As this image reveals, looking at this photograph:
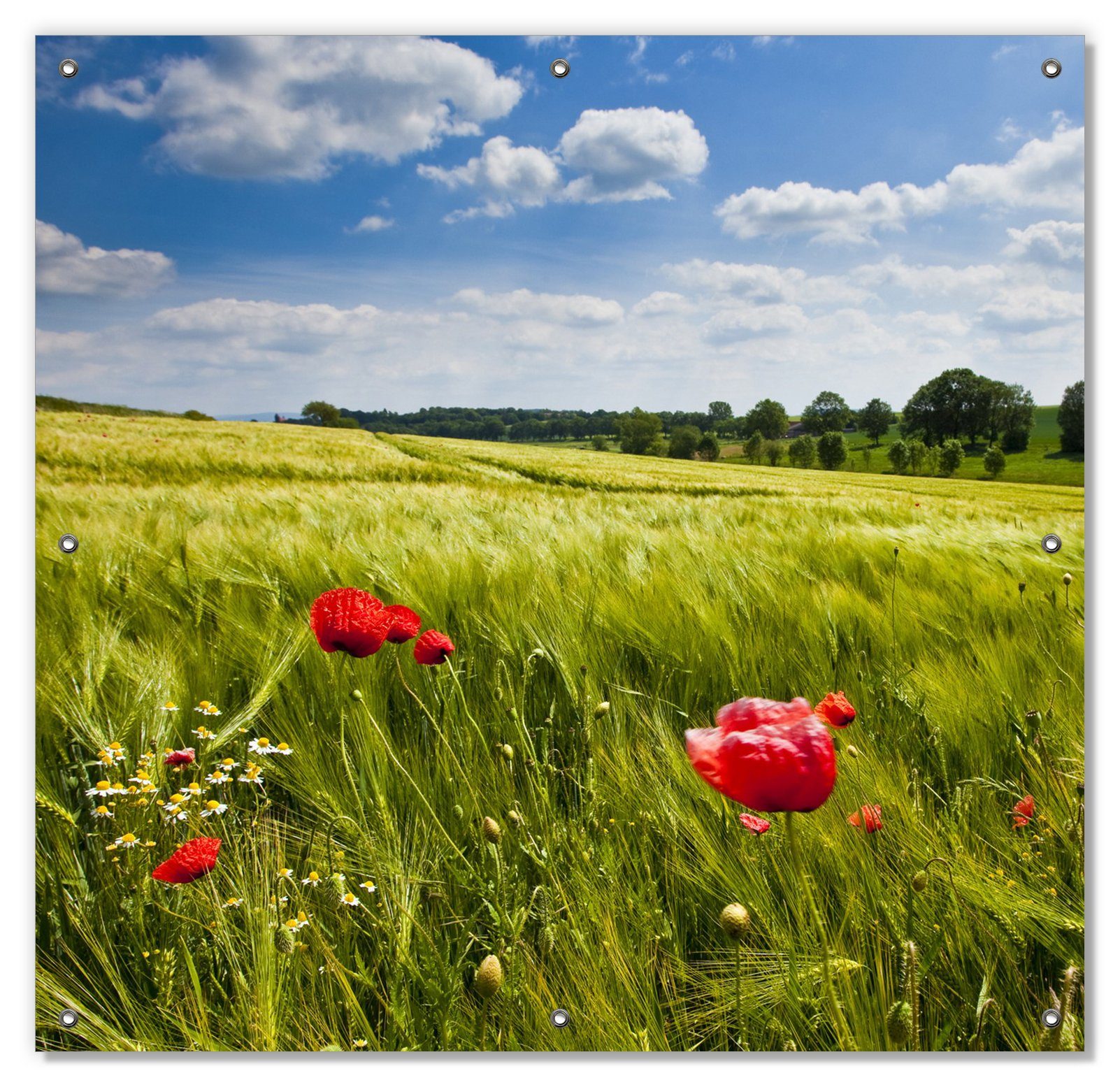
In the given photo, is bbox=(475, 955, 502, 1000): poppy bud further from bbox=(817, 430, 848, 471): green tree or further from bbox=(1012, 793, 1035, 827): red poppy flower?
bbox=(817, 430, 848, 471): green tree

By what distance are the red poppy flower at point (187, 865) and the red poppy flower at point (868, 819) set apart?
0.83 metres

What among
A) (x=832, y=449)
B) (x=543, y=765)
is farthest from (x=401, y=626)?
(x=832, y=449)

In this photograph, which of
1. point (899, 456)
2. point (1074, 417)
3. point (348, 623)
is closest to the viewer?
point (348, 623)

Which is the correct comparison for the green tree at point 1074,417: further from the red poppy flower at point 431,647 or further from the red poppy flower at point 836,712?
the red poppy flower at point 431,647

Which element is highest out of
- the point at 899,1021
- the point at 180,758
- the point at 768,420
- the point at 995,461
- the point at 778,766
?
the point at 768,420

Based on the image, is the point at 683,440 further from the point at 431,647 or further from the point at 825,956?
the point at 825,956

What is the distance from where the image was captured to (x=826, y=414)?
1661 mm

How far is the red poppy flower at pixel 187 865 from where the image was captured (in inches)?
33.0

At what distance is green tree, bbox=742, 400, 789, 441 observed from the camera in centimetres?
165

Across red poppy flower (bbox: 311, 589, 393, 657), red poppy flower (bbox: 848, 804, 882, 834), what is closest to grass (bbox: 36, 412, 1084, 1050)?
red poppy flower (bbox: 848, 804, 882, 834)

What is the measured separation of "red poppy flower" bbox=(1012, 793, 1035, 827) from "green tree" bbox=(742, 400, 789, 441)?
949mm

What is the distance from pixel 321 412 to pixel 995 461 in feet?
→ 5.32

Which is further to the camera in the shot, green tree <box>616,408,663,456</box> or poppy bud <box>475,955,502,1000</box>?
green tree <box>616,408,663,456</box>

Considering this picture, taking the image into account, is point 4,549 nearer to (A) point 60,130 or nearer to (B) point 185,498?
(B) point 185,498
